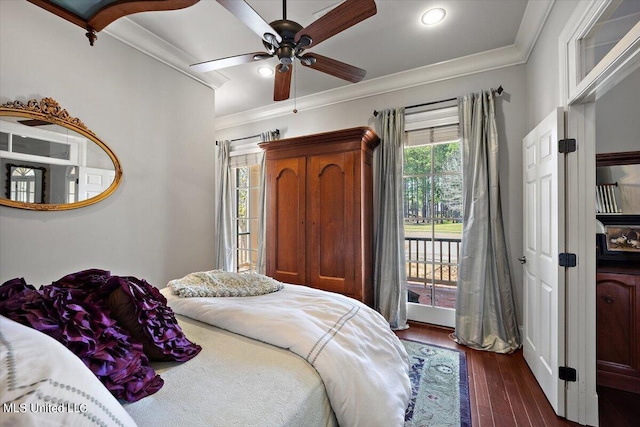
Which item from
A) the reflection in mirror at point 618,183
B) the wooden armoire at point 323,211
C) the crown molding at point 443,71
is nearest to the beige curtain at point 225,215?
the crown molding at point 443,71

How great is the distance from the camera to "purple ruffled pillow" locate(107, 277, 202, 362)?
3.19ft

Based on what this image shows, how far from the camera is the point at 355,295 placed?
9.20 ft

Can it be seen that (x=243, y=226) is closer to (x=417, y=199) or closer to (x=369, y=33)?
(x=417, y=199)

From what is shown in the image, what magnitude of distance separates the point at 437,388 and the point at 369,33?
2.86m

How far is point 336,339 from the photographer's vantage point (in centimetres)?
118

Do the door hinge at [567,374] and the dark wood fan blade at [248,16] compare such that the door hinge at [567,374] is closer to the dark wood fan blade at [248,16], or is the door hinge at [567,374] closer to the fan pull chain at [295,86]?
the dark wood fan blade at [248,16]

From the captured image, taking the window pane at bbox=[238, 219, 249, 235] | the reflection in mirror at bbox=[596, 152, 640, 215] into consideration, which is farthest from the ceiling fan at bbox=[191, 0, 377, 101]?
the window pane at bbox=[238, 219, 249, 235]

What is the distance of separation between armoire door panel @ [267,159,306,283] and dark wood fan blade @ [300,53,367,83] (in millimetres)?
1211

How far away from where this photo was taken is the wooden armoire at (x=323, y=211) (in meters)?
2.83

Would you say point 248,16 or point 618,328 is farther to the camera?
point 618,328

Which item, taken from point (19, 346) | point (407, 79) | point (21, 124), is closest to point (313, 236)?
point (407, 79)

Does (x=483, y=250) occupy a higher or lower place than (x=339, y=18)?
lower

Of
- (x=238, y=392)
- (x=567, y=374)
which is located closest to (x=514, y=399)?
(x=567, y=374)

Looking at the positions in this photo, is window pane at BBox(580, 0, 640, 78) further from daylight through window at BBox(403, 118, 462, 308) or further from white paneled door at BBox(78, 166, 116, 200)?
white paneled door at BBox(78, 166, 116, 200)
